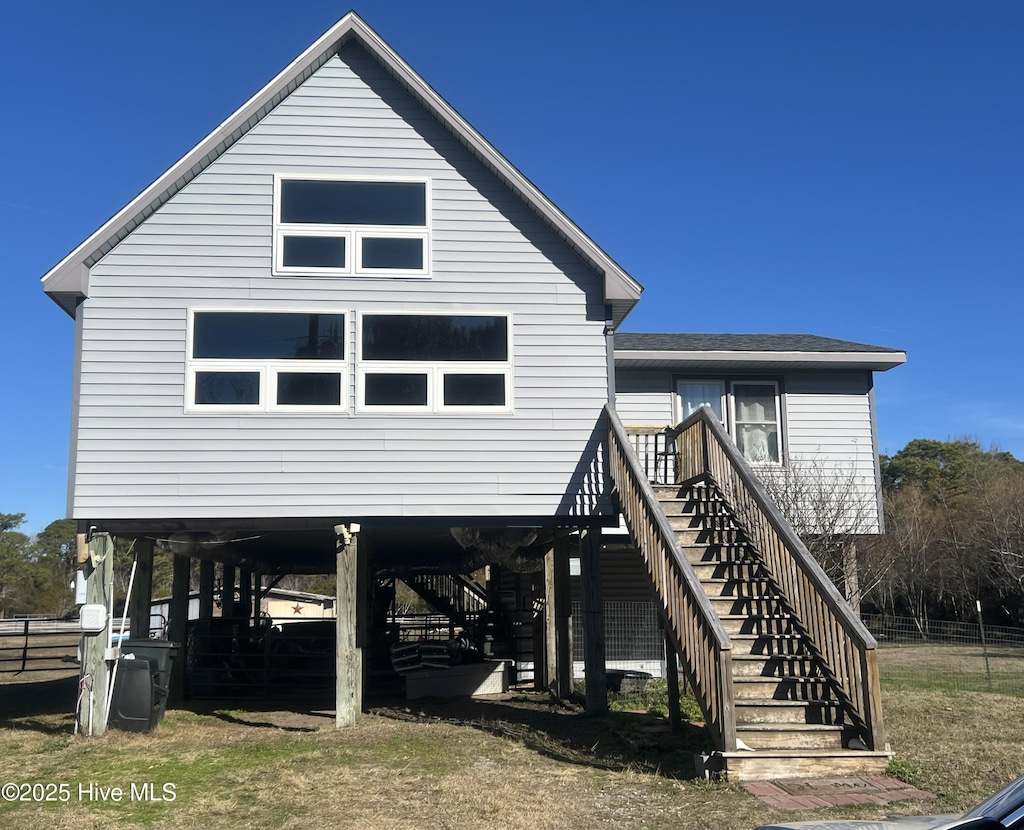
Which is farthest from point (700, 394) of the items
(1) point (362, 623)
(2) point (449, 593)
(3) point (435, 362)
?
(2) point (449, 593)

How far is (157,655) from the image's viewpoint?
11.7 metres

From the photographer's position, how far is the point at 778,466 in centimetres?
1666

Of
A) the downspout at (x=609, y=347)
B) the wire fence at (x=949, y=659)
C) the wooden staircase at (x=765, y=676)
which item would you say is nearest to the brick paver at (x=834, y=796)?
the wooden staircase at (x=765, y=676)

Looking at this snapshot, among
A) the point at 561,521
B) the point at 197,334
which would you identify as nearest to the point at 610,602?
the point at 561,521

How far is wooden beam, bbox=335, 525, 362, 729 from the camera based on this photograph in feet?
38.4

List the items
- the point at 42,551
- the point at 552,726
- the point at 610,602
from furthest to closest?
1. the point at 42,551
2. the point at 610,602
3. the point at 552,726

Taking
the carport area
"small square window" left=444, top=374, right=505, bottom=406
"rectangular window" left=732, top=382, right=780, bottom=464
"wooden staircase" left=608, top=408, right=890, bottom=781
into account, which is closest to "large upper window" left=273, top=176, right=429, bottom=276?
"small square window" left=444, top=374, right=505, bottom=406

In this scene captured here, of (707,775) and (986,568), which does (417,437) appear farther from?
(986,568)

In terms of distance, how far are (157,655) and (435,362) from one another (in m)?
5.03

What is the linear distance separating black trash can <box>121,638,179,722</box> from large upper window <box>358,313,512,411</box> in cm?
388

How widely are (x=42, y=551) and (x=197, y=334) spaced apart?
192 feet

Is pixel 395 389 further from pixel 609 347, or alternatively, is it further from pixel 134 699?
pixel 134 699

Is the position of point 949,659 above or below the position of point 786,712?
below

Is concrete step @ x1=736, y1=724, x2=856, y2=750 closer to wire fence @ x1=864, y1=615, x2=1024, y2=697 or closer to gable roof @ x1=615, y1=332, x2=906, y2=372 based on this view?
wire fence @ x1=864, y1=615, x2=1024, y2=697
